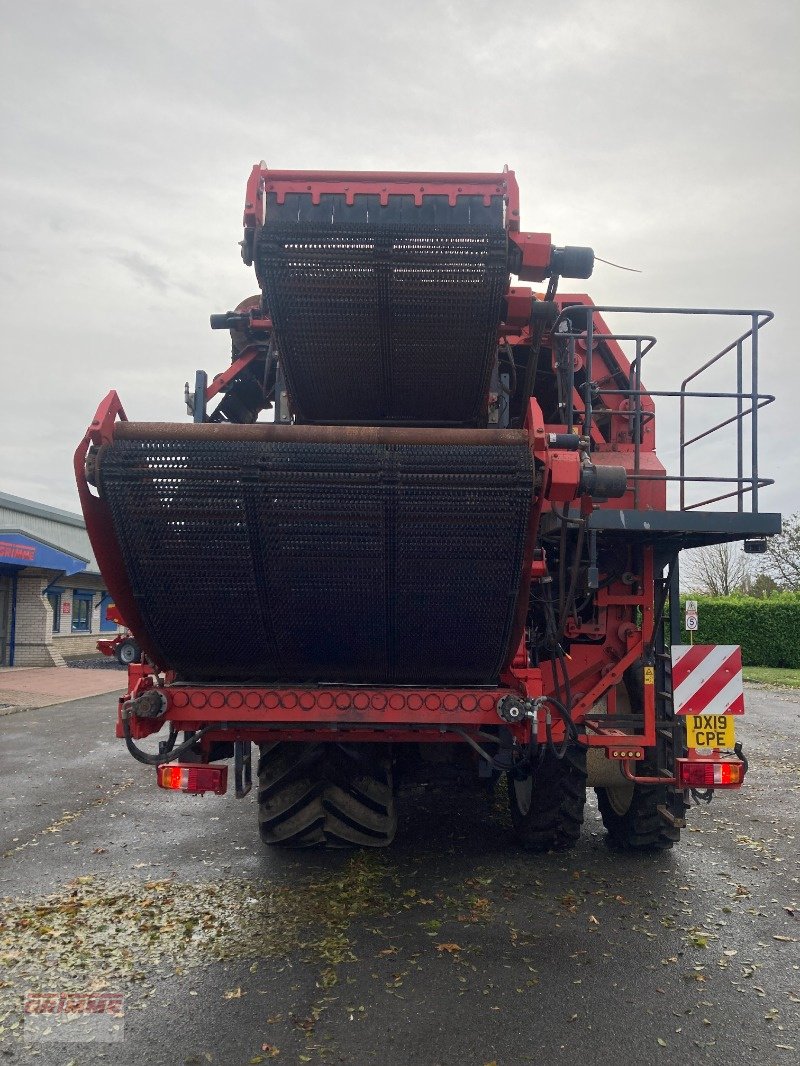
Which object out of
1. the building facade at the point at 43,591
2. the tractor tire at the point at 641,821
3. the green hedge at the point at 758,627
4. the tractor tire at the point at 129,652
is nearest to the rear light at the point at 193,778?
the tractor tire at the point at 129,652

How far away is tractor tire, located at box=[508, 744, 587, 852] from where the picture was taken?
5.25 meters

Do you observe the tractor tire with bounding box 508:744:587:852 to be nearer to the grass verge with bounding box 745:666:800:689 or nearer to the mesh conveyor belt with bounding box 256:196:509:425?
the mesh conveyor belt with bounding box 256:196:509:425

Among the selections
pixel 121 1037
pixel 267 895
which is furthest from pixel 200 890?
pixel 121 1037

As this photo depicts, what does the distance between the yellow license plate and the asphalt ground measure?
99 centimetres

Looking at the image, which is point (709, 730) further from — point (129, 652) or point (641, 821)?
point (129, 652)

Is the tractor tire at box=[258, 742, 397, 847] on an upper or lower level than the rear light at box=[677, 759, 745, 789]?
lower

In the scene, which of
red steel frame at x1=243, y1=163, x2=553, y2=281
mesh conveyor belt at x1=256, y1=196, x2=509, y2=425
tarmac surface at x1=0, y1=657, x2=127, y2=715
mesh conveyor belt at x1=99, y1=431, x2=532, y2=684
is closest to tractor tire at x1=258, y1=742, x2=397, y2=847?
mesh conveyor belt at x1=99, y1=431, x2=532, y2=684

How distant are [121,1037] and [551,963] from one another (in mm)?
2056

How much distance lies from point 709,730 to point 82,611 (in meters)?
26.4

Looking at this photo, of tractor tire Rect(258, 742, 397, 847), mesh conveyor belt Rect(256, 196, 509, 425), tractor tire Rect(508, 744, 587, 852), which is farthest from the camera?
tractor tire Rect(508, 744, 587, 852)

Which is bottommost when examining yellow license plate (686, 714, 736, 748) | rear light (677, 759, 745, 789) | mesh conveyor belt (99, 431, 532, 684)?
rear light (677, 759, 745, 789)

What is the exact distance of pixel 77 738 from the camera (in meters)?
11.2

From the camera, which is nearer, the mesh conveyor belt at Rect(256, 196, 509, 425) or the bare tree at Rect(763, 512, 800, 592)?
the mesh conveyor belt at Rect(256, 196, 509, 425)

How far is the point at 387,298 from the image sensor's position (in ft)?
13.6
